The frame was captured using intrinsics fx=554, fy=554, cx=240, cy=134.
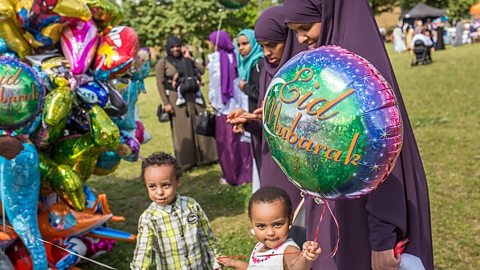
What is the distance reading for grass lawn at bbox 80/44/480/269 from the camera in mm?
4914

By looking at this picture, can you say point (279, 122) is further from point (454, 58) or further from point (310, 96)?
point (454, 58)

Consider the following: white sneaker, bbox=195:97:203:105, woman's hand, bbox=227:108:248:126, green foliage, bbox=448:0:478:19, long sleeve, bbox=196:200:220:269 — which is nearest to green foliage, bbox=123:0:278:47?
white sneaker, bbox=195:97:203:105

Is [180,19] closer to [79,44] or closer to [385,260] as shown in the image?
[79,44]

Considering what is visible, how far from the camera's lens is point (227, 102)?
7.32 metres

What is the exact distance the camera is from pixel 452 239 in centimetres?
482

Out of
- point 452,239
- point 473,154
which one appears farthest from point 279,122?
point 473,154

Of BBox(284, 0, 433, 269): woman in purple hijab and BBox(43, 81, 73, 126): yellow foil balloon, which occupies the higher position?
BBox(284, 0, 433, 269): woman in purple hijab

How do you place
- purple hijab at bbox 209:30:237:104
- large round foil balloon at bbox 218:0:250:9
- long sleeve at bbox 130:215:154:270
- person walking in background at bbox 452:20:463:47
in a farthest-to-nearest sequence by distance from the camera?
person walking in background at bbox 452:20:463:47 → purple hijab at bbox 209:30:237:104 → large round foil balloon at bbox 218:0:250:9 → long sleeve at bbox 130:215:154:270

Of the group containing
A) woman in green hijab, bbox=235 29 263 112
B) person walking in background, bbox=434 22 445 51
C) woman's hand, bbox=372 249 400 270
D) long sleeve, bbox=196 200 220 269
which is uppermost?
woman's hand, bbox=372 249 400 270

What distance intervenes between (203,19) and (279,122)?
28302 mm

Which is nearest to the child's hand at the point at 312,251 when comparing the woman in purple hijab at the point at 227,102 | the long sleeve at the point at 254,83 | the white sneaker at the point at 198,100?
the long sleeve at the point at 254,83

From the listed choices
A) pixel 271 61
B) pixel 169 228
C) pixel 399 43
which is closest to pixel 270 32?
pixel 271 61

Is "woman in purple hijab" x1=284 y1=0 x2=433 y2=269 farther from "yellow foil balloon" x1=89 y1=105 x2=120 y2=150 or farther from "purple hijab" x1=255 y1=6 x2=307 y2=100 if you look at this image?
"yellow foil balloon" x1=89 y1=105 x2=120 y2=150

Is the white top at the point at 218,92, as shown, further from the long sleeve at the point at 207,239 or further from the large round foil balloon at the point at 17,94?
the long sleeve at the point at 207,239
